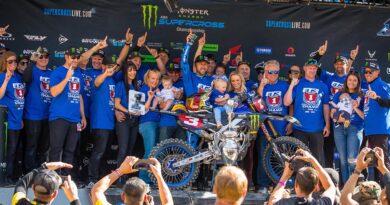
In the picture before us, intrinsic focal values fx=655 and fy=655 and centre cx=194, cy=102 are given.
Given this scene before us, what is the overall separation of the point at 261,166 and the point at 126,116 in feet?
6.31

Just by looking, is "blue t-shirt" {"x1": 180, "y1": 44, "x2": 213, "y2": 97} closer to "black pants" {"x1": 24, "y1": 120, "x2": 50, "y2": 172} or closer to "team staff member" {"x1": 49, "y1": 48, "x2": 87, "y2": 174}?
"team staff member" {"x1": 49, "y1": 48, "x2": 87, "y2": 174}

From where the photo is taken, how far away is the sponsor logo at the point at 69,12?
394 inches

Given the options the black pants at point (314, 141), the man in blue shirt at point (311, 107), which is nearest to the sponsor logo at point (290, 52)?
the man in blue shirt at point (311, 107)

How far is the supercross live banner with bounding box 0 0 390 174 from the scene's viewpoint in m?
10.0

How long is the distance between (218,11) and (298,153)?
5795 mm

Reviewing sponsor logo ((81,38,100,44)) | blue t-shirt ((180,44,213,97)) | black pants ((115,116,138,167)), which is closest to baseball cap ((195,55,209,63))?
blue t-shirt ((180,44,213,97))

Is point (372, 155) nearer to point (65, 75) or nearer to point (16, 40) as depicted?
point (65, 75)

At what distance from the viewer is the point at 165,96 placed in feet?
28.7

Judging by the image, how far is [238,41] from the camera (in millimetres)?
10469

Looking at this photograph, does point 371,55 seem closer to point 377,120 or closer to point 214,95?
point 377,120

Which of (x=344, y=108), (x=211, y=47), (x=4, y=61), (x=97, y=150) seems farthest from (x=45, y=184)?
(x=211, y=47)

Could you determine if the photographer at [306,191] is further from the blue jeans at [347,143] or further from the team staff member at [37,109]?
the team staff member at [37,109]

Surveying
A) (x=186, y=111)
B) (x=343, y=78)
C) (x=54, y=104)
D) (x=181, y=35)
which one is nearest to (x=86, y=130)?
(x=54, y=104)

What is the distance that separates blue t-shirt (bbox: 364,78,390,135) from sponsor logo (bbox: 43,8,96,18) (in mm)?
4366
